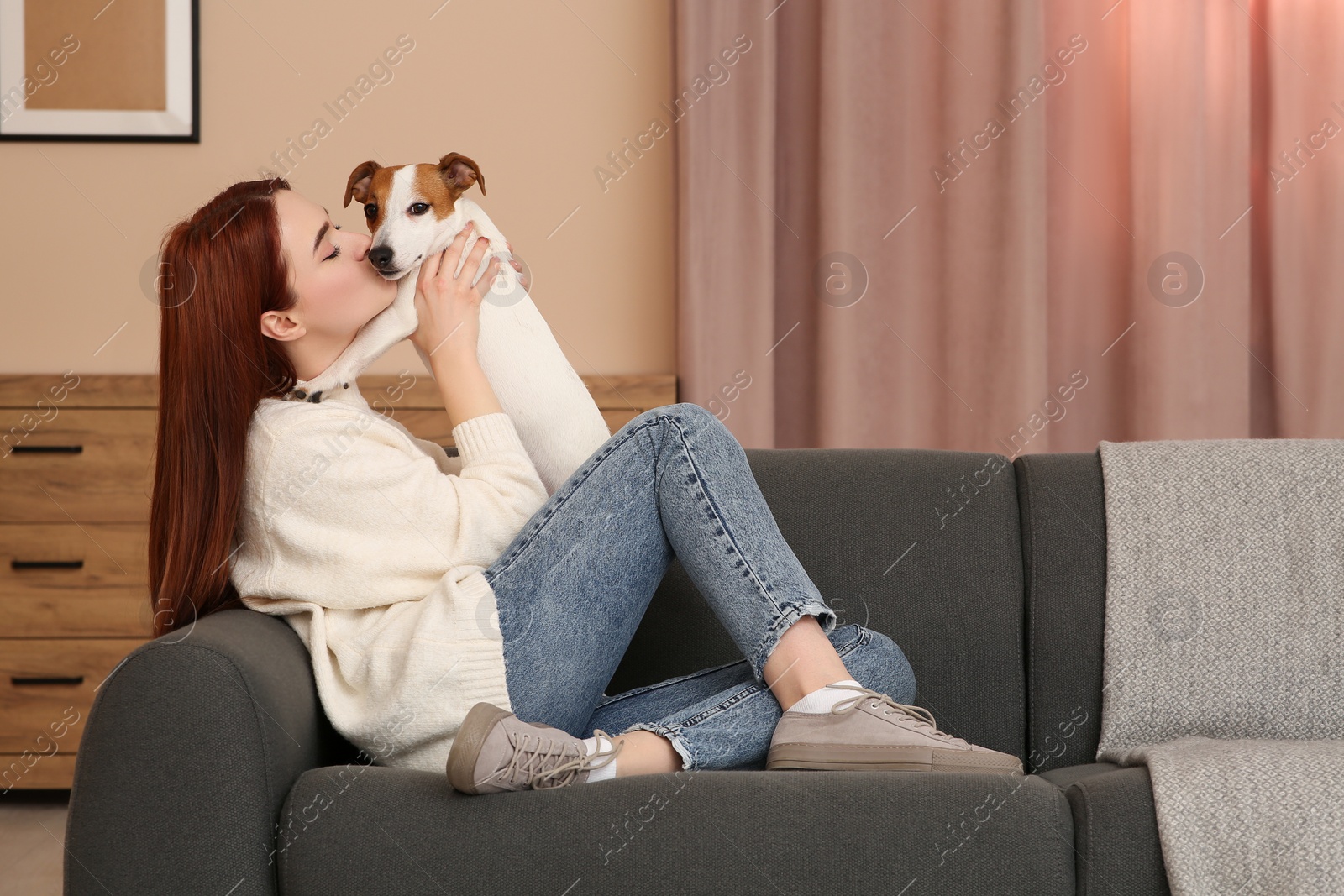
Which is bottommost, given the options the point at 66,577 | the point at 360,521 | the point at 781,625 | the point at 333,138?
the point at 66,577

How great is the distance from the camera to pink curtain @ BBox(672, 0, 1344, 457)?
259 cm

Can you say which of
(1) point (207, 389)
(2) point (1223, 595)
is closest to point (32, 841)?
(1) point (207, 389)

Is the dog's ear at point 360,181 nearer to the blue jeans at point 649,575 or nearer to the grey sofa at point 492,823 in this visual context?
the blue jeans at point 649,575

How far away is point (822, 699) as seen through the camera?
A: 118 cm

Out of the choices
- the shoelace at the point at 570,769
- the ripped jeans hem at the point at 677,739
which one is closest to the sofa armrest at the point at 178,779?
the shoelace at the point at 570,769

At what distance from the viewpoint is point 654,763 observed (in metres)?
1.15

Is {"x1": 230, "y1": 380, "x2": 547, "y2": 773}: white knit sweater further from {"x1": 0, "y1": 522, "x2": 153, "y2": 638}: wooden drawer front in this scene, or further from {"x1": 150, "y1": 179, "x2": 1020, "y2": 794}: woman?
{"x1": 0, "y1": 522, "x2": 153, "y2": 638}: wooden drawer front

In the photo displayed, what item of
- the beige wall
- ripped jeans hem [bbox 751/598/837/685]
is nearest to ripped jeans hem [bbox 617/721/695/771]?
ripped jeans hem [bbox 751/598/837/685]

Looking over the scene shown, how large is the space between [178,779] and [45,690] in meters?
1.74

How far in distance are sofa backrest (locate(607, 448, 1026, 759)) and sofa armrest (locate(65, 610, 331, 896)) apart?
630mm

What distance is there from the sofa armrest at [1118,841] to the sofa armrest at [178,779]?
0.78 meters

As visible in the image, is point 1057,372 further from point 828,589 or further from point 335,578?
point 335,578

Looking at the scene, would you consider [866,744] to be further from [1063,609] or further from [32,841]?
[32,841]

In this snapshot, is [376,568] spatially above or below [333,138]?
below
